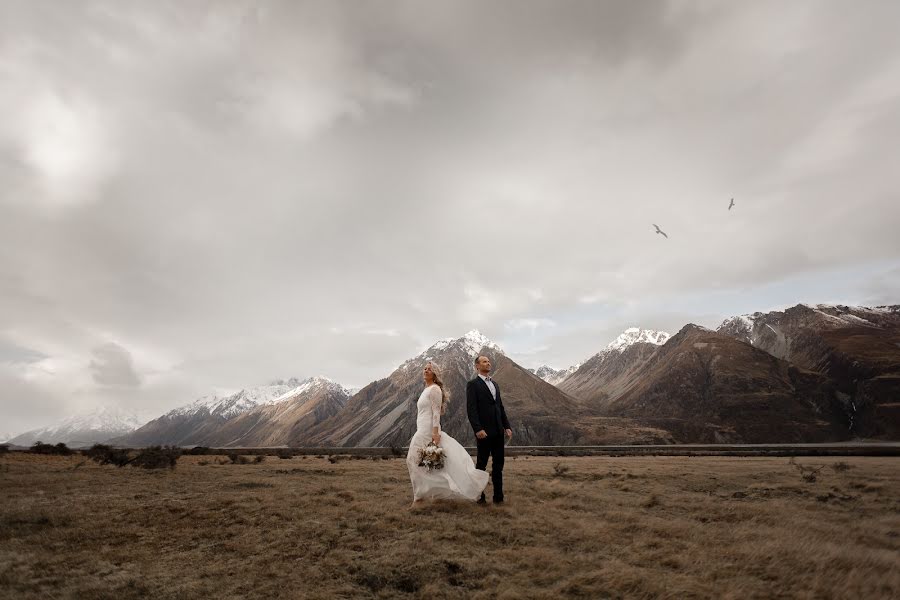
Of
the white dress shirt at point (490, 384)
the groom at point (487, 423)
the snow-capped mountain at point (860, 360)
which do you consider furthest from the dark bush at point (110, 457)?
the snow-capped mountain at point (860, 360)

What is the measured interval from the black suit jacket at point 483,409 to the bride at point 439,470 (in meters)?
0.78

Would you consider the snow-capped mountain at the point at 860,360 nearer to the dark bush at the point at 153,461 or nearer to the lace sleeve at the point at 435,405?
the lace sleeve at the point at 435,405

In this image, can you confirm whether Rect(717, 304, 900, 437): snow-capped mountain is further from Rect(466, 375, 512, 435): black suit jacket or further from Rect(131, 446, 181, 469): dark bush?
Rect(131, 446, 181, 469): dark bush

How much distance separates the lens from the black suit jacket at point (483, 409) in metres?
10.4

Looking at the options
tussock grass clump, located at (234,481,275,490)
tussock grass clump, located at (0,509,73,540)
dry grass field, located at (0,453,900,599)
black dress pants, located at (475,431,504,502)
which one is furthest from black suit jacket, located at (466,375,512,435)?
tussock grass clump, located at (0,509,73,540)

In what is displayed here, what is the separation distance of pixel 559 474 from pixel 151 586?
15.1 m

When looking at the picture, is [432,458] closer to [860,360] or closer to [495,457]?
[495,457]

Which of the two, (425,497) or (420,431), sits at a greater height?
(420,431)

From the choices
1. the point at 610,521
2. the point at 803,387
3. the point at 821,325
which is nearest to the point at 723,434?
the point at 803,387

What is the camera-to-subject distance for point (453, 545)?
679 centimetres

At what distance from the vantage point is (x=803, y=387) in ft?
Answer: 513

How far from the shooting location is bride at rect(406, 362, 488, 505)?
33.2ft

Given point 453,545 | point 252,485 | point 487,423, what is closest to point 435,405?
point 487,423

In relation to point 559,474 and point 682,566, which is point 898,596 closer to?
point 682,566
